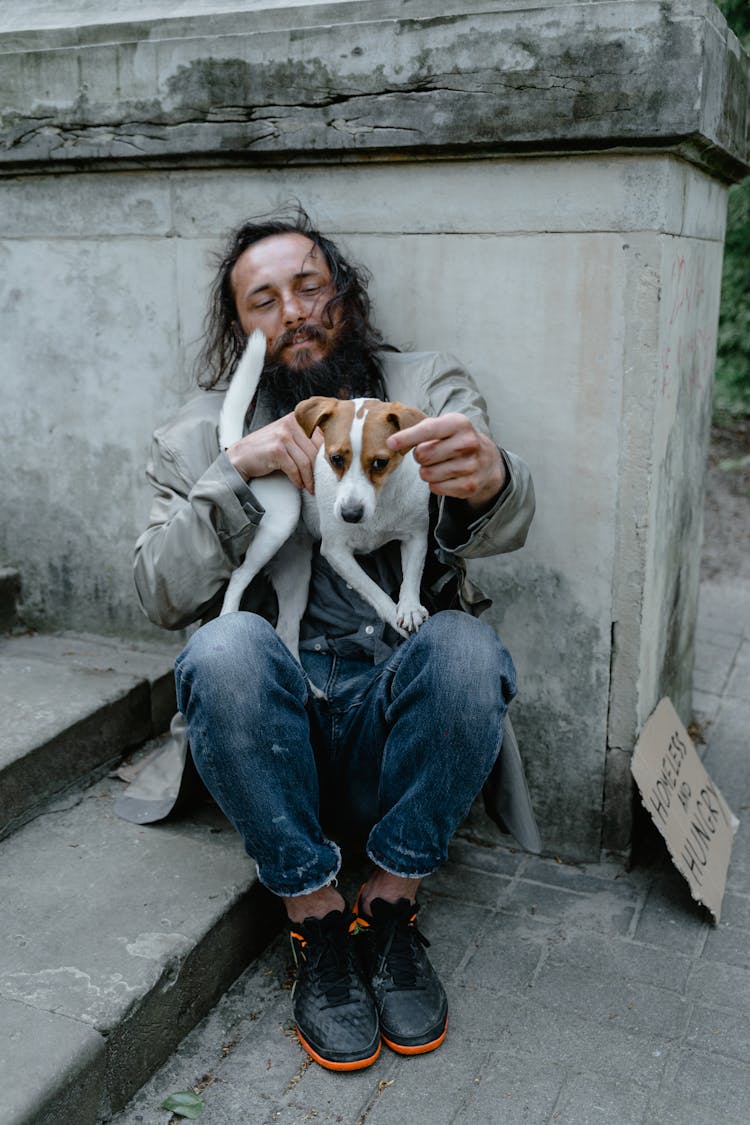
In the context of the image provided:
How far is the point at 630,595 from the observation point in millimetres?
2748

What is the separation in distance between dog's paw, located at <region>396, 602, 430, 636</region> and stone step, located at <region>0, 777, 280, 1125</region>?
0.72m

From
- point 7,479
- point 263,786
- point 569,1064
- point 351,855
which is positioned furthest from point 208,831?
point 7,479

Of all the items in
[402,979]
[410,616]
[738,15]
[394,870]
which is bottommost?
[402,979]

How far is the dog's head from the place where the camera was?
2.08 metres

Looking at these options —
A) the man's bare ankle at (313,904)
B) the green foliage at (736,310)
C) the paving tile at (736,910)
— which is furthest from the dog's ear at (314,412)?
the green foliage at (736,310)

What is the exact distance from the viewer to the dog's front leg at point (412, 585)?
240 centimetres

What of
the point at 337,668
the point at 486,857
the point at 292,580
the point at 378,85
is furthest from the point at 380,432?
the point at 486,857

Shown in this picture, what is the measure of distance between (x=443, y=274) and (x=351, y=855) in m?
1.61

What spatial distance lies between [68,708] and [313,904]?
1.01 metres

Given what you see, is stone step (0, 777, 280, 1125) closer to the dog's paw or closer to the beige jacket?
the beige jacket

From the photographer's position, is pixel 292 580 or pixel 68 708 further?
pixel 68 708

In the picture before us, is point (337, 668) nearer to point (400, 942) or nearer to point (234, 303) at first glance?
point (400, 942)

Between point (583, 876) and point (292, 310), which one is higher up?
point (292, 310)

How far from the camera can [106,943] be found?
2.26m
